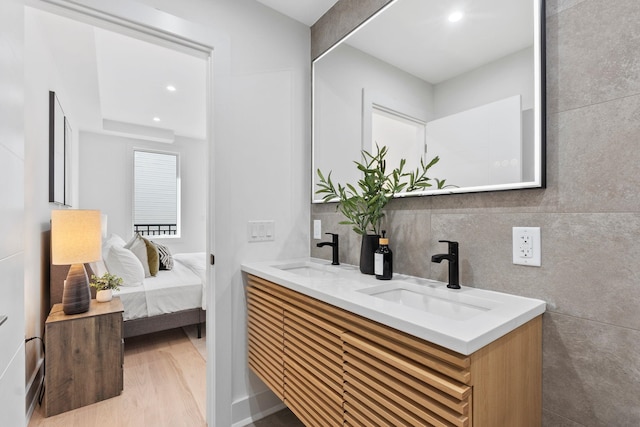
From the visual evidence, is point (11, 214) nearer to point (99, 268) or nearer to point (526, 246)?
point (526, 246)

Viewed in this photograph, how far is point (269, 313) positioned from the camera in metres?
1.50

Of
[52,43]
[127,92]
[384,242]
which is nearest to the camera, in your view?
[384,242]

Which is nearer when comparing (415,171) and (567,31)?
(567,31)

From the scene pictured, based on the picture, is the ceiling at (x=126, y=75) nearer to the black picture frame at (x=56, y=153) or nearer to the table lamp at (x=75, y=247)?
the black picture frame at (x=56, y=153)

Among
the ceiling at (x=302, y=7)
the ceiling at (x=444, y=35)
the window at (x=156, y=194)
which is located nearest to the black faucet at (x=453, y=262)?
the ceiling at (x=444, y=35)

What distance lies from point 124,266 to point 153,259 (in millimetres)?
395

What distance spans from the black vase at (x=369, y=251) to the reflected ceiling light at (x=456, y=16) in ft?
3.15

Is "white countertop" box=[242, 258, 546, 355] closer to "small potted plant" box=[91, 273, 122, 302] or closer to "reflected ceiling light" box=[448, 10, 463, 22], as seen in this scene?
"reflected ceiling light" box=[448, 10, 463, 22]

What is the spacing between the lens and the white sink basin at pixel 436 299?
102cm

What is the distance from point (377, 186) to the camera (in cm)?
145

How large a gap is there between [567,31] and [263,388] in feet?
6.95

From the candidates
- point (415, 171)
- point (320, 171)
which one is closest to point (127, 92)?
point (320, 171)

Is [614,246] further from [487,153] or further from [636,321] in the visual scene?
[487,153]

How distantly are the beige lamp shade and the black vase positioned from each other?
1734 mm
